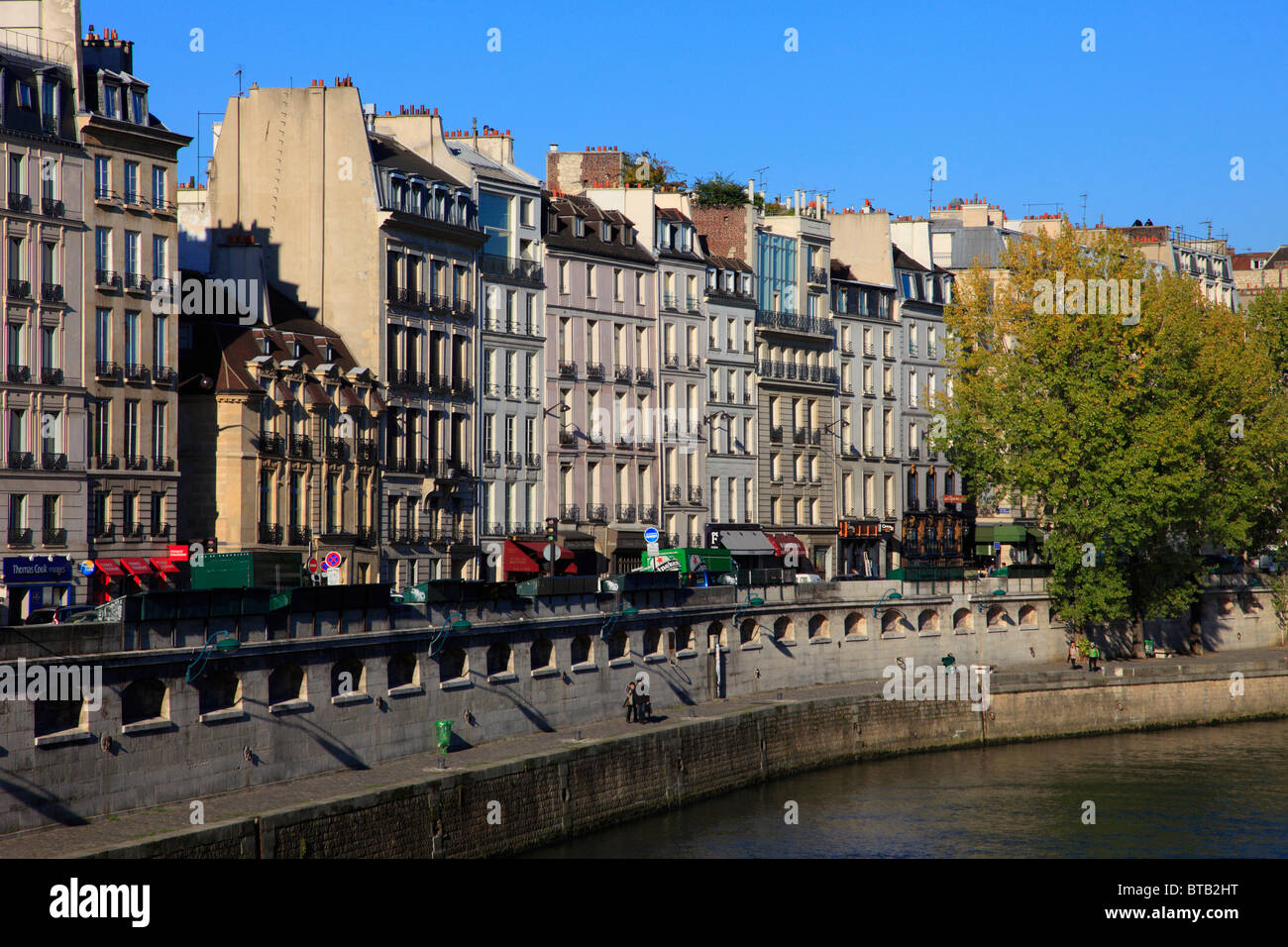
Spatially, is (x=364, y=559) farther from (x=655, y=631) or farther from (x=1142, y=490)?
(x=1142, y=490)

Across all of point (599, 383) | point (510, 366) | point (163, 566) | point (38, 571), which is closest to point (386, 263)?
point (510, 366)

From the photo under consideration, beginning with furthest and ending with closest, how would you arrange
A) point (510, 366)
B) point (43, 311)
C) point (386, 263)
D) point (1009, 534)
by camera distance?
point (1009, 534) → point (510, 366) → point (386, 263) → point (43, 311)

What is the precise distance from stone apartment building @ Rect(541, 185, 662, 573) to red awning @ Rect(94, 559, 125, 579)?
876 inches

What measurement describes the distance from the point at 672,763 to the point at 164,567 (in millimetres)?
17604

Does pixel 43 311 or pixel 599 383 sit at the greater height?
pixel 43 311

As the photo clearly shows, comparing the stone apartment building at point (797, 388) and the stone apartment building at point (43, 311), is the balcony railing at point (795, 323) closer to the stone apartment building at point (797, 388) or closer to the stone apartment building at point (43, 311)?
the stone apartment building at point (797, 388)

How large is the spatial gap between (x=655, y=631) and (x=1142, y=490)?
2331 centimetres

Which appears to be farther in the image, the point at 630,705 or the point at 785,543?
the point at 785,543

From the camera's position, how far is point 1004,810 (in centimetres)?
5350

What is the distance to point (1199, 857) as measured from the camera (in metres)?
46.9

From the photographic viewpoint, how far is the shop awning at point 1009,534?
97750 mm

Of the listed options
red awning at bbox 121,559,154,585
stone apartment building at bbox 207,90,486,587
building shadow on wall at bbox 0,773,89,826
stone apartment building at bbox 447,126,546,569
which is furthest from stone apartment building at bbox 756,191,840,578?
building shadow on wall at bbox 0,773,89,826

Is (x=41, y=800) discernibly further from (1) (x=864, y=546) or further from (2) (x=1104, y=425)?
(1) (x=864, y=546)

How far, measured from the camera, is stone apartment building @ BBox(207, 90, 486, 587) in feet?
228
